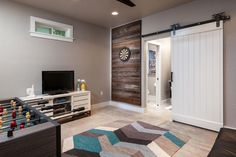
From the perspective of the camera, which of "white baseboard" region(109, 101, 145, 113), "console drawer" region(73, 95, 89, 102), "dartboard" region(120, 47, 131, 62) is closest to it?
"console drawer" region(73, 95, 89, 102)

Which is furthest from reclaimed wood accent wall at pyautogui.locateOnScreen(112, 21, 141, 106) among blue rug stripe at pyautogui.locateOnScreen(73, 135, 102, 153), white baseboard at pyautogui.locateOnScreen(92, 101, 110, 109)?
blue rug stripe at pyautogui.locateOnScreen(73, 135, 102, 153)

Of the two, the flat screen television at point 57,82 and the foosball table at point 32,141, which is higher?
the flat screen television at point 57,82

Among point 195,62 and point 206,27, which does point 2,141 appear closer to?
point 195,62

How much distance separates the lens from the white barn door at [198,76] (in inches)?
112

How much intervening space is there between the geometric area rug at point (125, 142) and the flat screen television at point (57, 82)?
1350 mm

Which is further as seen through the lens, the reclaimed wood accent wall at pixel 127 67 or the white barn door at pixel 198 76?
the reclaimed wood accent wall at pixel 127 67

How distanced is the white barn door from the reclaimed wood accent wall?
114cm

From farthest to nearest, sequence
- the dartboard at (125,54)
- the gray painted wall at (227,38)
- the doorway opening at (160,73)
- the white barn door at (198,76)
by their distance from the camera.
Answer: the doorway opening at (160,73) → the dartboard at (125,54) → the white barn door at (198,76) → the gray painted wall at (227,38)

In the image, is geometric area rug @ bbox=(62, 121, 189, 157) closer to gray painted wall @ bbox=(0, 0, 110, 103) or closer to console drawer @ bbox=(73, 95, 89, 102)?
console drawer @ bbox=(73, 95, 89, 102)

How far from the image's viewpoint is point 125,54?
463 cm

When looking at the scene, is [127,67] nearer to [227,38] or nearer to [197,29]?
[197,29]

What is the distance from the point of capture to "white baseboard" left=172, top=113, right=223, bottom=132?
288cm

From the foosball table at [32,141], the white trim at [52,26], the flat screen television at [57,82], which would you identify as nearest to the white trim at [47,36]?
the white trim at [52,26]

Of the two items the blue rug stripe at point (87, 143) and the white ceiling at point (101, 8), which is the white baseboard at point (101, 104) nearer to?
the blue rug stripe at point (87, 143)
